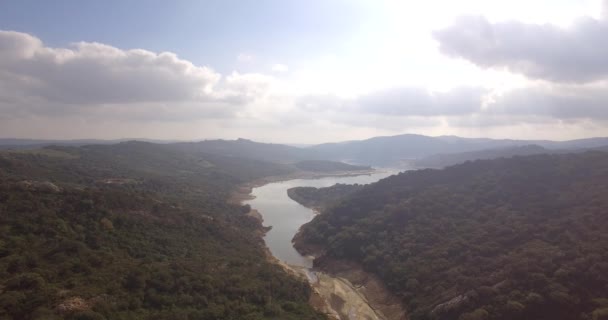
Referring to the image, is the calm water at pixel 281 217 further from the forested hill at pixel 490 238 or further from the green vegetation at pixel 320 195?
the forested hill at pixel 490 238

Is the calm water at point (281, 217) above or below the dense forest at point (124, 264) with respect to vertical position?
below

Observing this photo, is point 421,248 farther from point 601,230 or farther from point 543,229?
point 601,230

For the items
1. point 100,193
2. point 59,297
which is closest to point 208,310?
point 59,297

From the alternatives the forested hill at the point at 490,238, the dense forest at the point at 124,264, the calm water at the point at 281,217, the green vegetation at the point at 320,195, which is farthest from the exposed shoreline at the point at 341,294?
the green vegetation at the point at 320,195

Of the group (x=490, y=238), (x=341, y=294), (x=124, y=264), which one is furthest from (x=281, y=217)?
(x=124, y=264)

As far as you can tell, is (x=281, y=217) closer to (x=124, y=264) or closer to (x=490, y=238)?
(x=490, y=238)

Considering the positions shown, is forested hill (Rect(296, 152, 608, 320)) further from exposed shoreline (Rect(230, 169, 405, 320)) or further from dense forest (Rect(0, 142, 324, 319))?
dense forest (Rect(0, 142, 324, 319))

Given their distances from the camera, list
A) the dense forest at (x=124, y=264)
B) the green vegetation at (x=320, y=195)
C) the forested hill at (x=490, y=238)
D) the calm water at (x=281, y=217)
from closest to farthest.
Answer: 1. the dense forest at (x=124, y=264)
2. the forested hill at (x=490, y=238)
3. the calm water at (x=281, y=217)
4. the green vegetation at (x=320, y=195)

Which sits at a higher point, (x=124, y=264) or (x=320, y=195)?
(x=124, y=264)
